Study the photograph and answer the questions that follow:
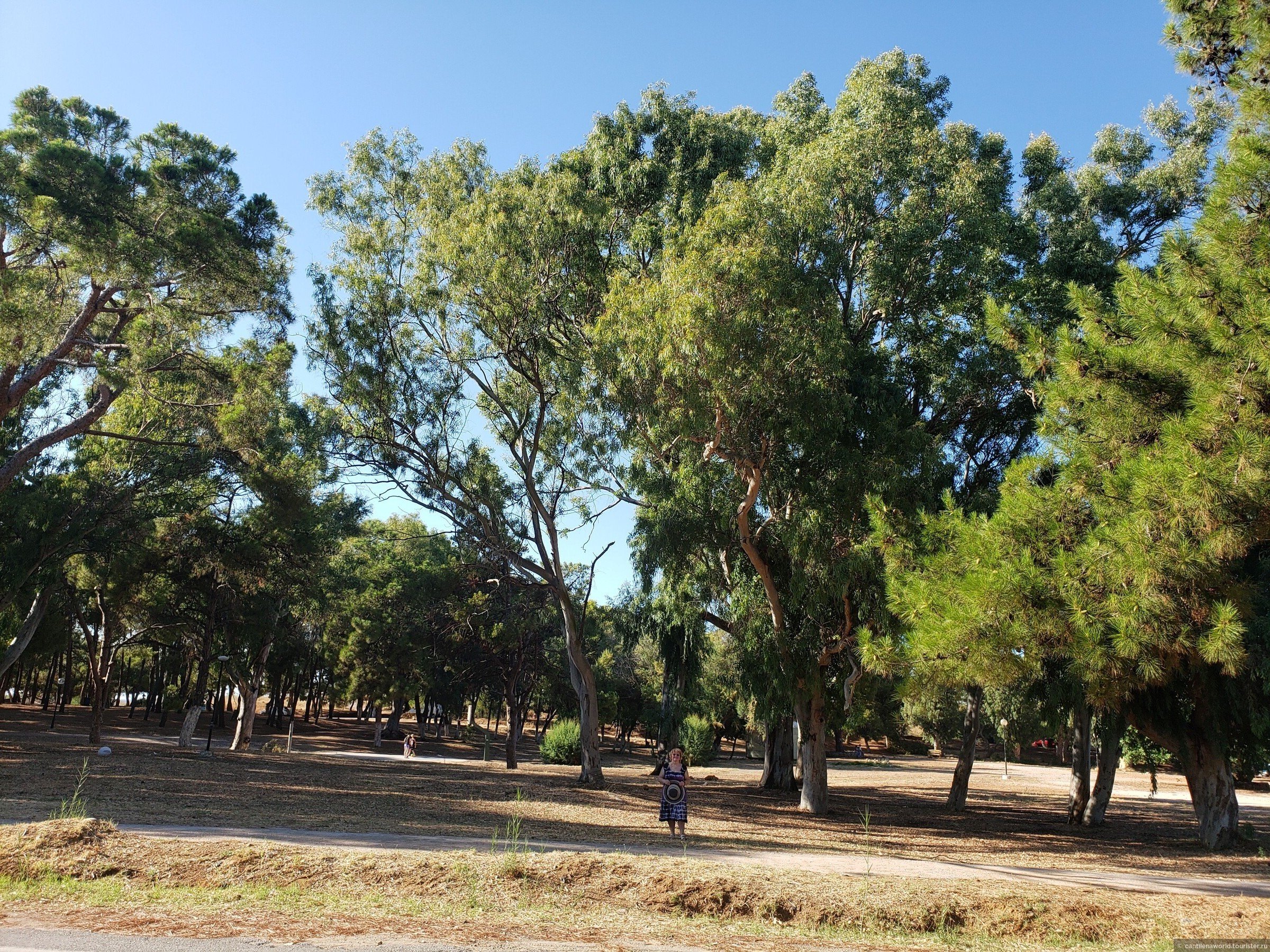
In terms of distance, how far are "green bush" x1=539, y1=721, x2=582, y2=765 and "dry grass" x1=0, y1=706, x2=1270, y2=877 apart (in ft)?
9.60

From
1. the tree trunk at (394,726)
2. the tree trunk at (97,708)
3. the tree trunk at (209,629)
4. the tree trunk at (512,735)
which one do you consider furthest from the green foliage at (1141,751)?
the tree trunk at (394,726)

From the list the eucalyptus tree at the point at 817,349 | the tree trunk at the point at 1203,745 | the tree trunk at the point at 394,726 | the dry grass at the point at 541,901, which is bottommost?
the tree trunk at the point at 394,726

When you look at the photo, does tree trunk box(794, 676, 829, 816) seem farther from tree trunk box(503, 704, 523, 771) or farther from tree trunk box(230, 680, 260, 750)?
tree trunk box(230, 680, 260, 750)

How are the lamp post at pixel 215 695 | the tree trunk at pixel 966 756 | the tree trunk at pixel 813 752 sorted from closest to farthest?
the tree trunk at pixel 813 752
the tree trunk at pixel 966 756
the lamp post at pixel 215 695

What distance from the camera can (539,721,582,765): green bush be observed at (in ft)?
119

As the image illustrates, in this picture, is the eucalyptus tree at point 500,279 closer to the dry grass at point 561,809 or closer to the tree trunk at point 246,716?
the dry grass at point 561,809

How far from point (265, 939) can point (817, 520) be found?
12.4 metres

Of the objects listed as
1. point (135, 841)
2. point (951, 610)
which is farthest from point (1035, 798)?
point (135, 841)

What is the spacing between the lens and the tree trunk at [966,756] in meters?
A: 22.7

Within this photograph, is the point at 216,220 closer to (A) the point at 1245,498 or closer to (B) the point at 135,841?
(B) the point at 135,841

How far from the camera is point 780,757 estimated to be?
2856cm

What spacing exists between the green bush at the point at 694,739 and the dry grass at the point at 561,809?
234 inches

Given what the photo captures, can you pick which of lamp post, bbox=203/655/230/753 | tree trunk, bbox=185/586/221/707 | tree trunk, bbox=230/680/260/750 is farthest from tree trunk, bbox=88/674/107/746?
tree trunk, bbox=230/680/260/750

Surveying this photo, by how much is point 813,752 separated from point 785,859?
28.4ft
